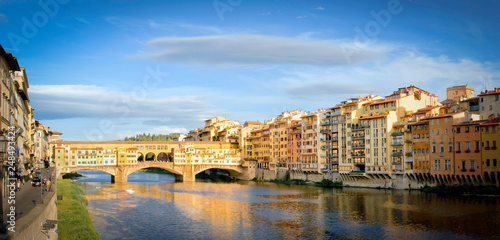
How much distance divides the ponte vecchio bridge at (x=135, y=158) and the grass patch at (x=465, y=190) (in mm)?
41979

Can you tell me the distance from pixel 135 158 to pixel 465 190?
56.3 m

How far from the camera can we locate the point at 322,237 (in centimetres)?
2975

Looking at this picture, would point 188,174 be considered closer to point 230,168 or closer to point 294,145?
point 230,168

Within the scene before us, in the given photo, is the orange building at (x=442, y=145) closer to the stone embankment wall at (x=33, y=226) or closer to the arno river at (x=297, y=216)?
the arno river at (x=297, y=216)

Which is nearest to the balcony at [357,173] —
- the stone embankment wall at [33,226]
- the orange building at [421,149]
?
the orange building at [421,149]

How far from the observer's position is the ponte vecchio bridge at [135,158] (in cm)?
7869

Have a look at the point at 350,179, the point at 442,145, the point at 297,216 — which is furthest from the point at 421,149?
the point at 297,216

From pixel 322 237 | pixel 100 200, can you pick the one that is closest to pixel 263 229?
pixel 322 237

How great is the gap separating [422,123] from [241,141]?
4531cm

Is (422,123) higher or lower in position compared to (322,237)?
higher

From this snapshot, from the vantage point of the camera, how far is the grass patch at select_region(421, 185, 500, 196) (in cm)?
4597

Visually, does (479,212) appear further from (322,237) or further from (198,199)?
(198,199)

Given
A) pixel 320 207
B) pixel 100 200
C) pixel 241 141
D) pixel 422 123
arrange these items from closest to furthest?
pixel 320 207 < pixel 100 200 < pixel 422 123 < pixel 241 141

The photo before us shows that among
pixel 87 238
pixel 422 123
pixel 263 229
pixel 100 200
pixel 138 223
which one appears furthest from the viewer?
pixel 422 123
